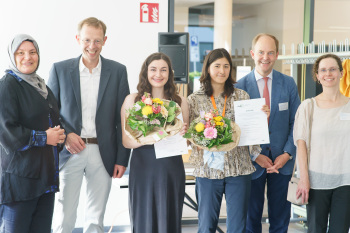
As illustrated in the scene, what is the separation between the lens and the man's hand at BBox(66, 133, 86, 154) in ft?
10.4

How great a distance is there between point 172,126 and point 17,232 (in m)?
1.22

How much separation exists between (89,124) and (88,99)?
200mm

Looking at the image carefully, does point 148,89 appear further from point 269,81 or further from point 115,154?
point 269,81

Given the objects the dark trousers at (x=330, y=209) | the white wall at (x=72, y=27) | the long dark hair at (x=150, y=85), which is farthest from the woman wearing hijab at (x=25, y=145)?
the white wall at (x=72, y=27)

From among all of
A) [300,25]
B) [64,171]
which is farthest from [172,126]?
[300,25]

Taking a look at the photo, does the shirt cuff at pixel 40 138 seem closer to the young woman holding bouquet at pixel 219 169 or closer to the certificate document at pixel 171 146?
the certificate document at pixel 171 146

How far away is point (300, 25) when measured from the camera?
6.30 m

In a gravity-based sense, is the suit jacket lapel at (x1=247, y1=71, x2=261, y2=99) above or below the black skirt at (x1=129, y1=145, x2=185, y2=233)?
above

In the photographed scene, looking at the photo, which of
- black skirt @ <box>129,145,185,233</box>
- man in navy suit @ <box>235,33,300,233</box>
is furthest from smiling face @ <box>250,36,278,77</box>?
black skirt @ <box>129,145,185,233</box>

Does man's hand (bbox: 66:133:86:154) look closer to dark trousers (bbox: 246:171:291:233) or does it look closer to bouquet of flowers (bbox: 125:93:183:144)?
bouquet of flowers (bbox: 125:93:183:144)

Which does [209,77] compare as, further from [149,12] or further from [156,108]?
[149,12]

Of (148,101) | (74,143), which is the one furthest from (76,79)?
(148,101)

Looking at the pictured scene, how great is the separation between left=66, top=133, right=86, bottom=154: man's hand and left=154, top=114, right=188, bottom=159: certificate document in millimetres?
612

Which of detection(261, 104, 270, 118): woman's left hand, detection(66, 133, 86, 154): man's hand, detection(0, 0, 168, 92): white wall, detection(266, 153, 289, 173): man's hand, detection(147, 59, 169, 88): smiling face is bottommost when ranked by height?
detection(266, 153, 289, 173): man's hand
